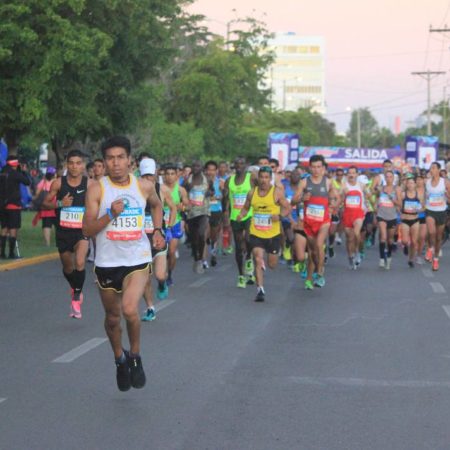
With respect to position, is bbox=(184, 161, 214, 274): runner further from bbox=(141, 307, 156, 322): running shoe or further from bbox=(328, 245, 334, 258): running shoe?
bbox=(141, 307, 156, 322): running shoe

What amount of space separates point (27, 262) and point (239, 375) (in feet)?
44.4

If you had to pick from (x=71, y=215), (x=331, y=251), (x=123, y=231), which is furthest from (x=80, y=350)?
(x=331, y=251)

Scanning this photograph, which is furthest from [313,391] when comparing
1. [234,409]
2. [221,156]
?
[221,156]

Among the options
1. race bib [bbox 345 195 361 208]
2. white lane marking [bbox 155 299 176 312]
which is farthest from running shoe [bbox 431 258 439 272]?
white lane marking [bbox 155 299 176 312]

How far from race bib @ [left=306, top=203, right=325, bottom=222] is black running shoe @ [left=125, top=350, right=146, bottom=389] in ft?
28.4

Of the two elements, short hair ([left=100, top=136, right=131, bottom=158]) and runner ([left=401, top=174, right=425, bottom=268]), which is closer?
short hair ([left=100, top=136, right=131, bottom=158])

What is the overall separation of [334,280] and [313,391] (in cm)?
1015

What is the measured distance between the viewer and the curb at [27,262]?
2094 centimetres

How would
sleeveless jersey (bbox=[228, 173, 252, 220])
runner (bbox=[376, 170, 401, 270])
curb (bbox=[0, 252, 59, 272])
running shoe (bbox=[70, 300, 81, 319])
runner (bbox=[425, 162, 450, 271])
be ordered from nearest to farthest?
running shoe (bbox=[70, 300, 81, 319]) → sleeveless jersey (bbox=[228, 173, 252, 220]) → curb (bbox=[0, 252, 59, 272]) → runner (bbox=[425, 162, 450, 271]) → runner (bbox=[376, 170, 401, 270])

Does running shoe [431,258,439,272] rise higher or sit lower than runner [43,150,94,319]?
lower

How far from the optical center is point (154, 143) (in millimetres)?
53469

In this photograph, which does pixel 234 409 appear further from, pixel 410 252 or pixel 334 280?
pixel 410 252

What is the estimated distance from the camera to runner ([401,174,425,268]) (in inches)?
853

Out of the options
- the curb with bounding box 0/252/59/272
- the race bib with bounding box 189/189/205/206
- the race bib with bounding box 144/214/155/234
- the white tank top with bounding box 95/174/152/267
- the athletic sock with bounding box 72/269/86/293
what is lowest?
the curb with bounding box 0/252/59/272
